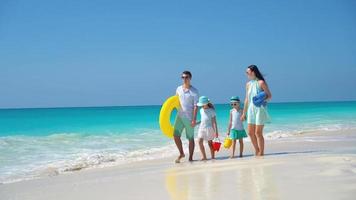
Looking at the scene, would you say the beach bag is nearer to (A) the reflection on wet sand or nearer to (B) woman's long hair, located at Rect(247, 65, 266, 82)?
(B) woman's long hair, located at Rect(247, 65, 266, 82)

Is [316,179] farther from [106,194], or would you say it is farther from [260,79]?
[260,79]

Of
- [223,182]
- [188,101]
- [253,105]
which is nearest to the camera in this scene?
[223,182]

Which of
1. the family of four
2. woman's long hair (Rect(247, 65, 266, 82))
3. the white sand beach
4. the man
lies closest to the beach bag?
the family of four

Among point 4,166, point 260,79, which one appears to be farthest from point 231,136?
point 4,166

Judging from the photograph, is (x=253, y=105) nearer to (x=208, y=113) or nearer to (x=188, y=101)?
(x=208, y=113)

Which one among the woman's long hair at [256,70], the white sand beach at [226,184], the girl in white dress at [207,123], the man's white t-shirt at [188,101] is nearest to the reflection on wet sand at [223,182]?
the white sand beach at [226,184]

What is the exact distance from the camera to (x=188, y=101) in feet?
22.1

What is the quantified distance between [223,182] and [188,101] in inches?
102

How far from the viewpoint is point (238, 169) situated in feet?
16.5

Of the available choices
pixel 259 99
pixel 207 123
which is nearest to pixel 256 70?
pixel 259 99

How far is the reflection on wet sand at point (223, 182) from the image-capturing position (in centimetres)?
374

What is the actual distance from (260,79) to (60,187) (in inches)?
129

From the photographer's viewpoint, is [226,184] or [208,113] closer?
[226,184]

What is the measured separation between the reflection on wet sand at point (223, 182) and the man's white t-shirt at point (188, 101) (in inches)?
54.6
